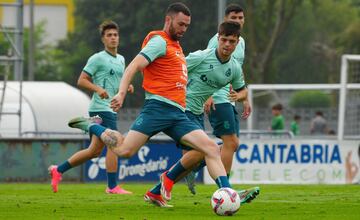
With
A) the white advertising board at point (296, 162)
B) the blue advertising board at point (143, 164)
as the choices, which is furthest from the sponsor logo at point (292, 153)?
the blue advertising board at point (143, 164)

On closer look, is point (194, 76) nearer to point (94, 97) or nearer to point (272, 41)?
point (94, 97)

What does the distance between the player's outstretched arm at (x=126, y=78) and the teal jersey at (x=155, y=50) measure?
67mm

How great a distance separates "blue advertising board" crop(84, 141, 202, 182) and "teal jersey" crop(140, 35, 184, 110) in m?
12.3

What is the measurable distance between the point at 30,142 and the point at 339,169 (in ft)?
21.8

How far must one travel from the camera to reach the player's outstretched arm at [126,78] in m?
11.9

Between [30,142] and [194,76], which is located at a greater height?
[194,76]

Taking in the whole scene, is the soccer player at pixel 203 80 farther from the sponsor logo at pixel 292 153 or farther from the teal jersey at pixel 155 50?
the sponsor logo at pixel 292 153

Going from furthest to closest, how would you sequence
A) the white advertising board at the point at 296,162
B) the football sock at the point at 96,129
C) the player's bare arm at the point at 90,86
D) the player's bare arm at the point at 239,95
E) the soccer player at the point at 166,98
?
the white advertising board at the point at 296,162 → the player's bare arm at the point at 90,86 → the player's bare arm at the point at 239,95 → the football sock at the point at 96,129 → the soccer player at the point at 166,98

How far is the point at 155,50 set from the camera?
12719 mm

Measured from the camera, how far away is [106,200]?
15.3 meters

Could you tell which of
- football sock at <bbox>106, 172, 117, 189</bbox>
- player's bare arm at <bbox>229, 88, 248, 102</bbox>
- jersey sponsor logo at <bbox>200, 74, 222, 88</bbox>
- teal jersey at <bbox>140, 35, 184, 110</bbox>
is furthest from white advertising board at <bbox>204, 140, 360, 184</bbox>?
teal jersey at <bbox>140, 35, 184, 110</bbox>

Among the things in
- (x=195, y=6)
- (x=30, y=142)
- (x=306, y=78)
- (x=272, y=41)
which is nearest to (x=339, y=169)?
(x=30, y=142)

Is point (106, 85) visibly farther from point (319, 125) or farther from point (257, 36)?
point (257, 36)

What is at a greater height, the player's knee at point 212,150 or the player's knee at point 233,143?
the player's knee at point 212,150
